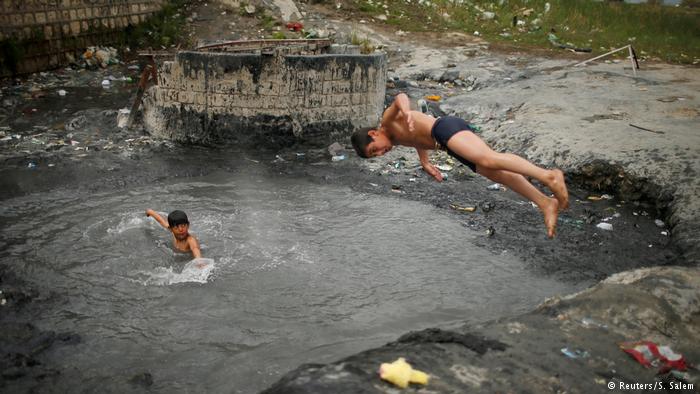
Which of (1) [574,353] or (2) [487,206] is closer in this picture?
(1) [574,353]

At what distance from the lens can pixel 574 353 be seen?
9.76ft

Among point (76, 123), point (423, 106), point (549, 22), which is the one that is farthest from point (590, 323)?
point (549, 22)

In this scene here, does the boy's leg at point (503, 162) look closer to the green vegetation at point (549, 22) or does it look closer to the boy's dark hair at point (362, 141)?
the boy's dark hair at point (362, 141)

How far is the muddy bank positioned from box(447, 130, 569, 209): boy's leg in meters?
0.77

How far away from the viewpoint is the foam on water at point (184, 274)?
4.66m

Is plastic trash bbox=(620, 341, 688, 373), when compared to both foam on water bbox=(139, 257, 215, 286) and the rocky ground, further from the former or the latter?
foam on water bbox=(139, 257, 215, 286)

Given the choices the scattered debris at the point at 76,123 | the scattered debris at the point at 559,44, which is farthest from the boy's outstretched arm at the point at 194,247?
the scattered debris at the point at 559,44

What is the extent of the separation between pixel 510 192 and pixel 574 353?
Answer: 12.2 ft

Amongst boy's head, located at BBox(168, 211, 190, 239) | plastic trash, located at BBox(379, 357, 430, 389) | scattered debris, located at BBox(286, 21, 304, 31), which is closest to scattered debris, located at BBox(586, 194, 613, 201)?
boy's head, located at BBox(168, 211, 190, 239)

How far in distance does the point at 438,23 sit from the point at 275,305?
1121 cm

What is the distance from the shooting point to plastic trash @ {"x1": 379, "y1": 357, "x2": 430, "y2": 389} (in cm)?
253

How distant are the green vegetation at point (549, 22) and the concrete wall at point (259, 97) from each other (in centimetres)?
632

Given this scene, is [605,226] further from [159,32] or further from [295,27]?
[159,32]

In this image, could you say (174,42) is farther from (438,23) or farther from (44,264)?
(44,264)
